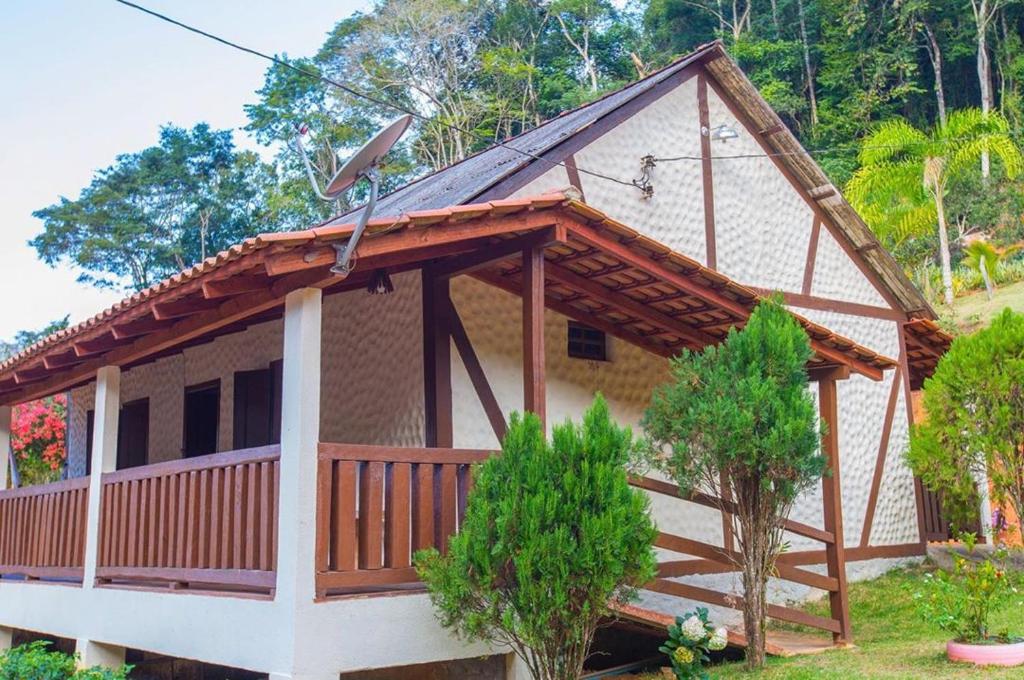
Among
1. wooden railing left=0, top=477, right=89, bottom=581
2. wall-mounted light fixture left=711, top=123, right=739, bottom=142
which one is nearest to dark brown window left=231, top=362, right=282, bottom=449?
wooden railing left=0, top=477, right=89, bottom=581

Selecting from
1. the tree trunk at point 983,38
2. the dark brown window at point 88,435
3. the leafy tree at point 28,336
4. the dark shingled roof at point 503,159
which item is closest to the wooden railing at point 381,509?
the dark shingled roof at point 503,159

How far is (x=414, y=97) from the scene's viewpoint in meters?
34.8

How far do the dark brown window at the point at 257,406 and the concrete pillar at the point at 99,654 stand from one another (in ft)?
8.15

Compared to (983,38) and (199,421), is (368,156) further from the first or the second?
(983,38)

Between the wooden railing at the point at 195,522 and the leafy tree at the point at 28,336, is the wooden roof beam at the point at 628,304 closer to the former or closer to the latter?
the wooden railing at the point at 195,522

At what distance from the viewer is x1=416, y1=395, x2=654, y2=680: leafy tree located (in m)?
5.36

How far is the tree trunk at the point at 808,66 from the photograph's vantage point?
3269 centimetres

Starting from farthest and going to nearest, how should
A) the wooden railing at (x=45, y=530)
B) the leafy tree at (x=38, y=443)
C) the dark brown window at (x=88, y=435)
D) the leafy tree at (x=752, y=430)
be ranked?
the leafy tree at (x=38, y=443) → the dark brown window at (x=88, y=435) → the wooden railing at (x=45, y=530) → the leafy tree at (x=752, y=430)

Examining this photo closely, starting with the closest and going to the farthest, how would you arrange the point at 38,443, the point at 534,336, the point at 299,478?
the point at 299,478, the point at 534,336, the point at 38,443

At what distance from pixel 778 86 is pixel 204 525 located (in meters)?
28.4

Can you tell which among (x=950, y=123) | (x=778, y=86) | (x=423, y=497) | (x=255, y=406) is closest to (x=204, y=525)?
(x=423, y=497)

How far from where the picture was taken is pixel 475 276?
26.1 ft

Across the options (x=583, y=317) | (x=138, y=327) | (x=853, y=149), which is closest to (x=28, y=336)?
(x=853, y=149)

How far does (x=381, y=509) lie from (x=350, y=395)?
2.84 metres
